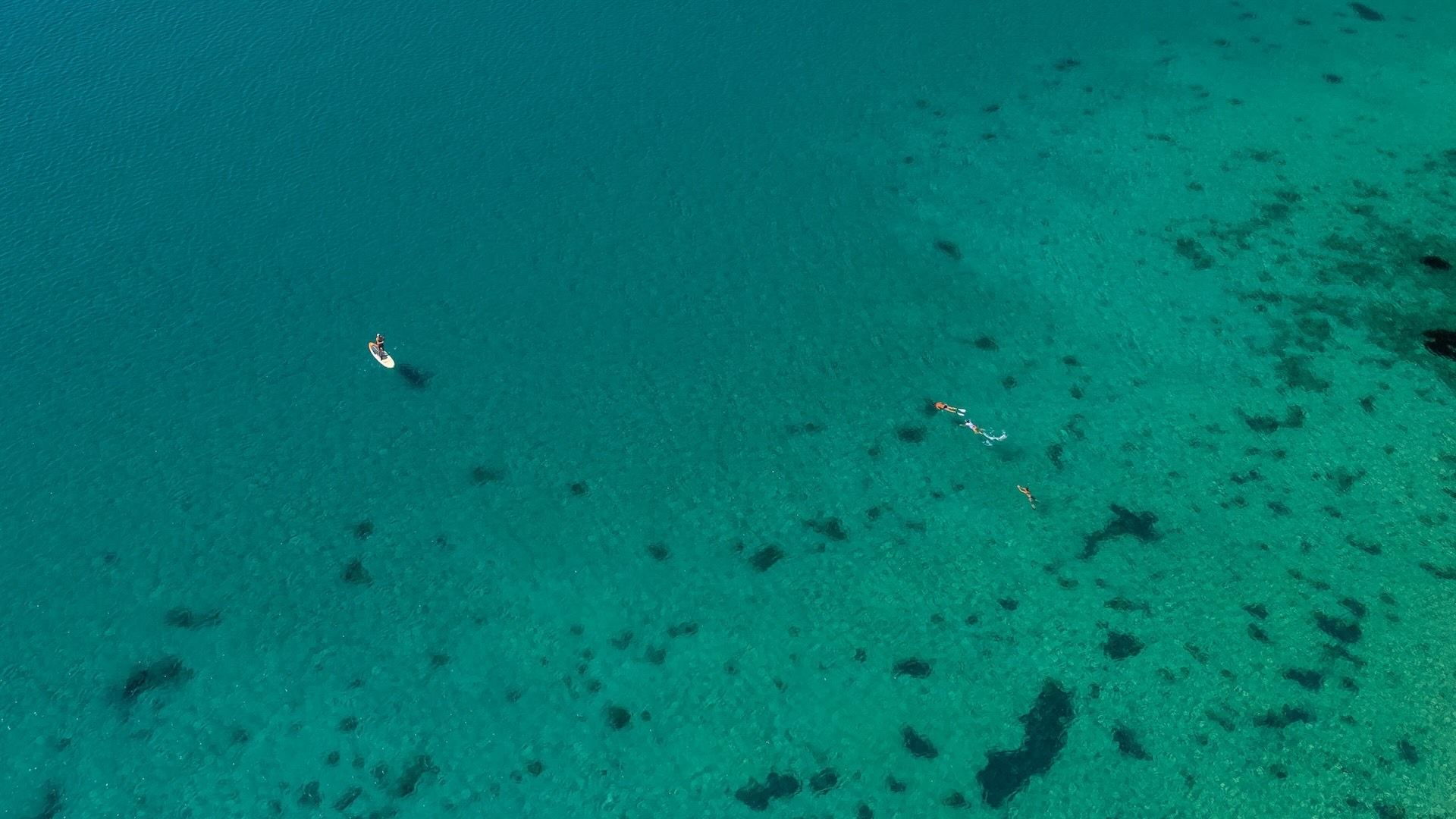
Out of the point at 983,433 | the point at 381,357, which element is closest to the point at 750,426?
the point at 983,433

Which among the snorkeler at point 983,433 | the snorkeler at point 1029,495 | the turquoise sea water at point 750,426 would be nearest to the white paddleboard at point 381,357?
the turquoise sea water at point 750,426

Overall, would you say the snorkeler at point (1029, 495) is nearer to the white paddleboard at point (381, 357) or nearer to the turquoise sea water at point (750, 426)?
the turquoise sea water at point (750, 426)

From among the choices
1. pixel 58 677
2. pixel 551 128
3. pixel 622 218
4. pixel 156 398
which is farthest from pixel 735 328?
pixel 58 677

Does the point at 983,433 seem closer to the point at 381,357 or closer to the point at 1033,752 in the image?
the point at 1033,752

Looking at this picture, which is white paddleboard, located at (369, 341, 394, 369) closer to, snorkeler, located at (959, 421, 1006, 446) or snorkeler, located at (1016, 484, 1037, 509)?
snorkeler, located at (959, 421, 1006, 446)

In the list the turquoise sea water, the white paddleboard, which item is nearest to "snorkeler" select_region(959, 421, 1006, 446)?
the turquoise sea water

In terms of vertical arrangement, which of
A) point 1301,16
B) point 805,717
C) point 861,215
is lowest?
point 805,717

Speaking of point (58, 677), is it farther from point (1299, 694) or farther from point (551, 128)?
point (1299, 694)
